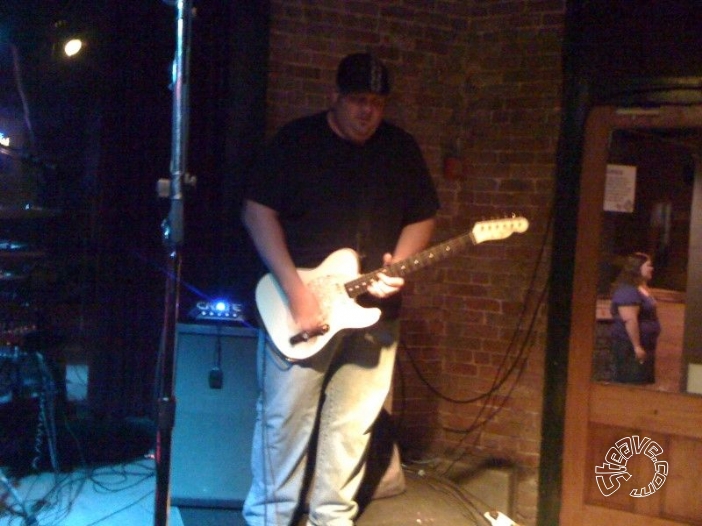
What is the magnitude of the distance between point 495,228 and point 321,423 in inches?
40.8

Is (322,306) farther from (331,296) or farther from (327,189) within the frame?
(327,189)

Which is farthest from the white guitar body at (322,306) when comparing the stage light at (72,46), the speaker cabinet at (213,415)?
the stage light at (72,46)

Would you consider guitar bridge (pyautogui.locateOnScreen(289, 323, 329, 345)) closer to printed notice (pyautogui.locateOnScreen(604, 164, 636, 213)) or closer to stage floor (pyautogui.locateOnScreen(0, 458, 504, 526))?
stage floor (pyautogui.locateOnScreen(0, 458, 504, 526))

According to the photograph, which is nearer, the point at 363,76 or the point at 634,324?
the point at 363,76

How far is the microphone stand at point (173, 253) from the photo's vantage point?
2418mm

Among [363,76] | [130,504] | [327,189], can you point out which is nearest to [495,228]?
[327,189]

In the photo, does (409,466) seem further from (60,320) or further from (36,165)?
(36,165)

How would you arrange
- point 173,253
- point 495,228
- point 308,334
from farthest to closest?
point 495,228
point 308,334
point 173,253

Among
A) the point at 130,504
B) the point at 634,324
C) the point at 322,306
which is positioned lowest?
the point at 130,504

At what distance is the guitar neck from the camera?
10.0 ft

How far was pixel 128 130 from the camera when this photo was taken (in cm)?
400

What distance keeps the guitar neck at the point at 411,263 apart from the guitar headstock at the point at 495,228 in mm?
30

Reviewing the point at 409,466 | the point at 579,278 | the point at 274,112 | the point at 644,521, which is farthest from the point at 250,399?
the point at 644,521

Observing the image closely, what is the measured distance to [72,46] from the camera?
4043 mm
